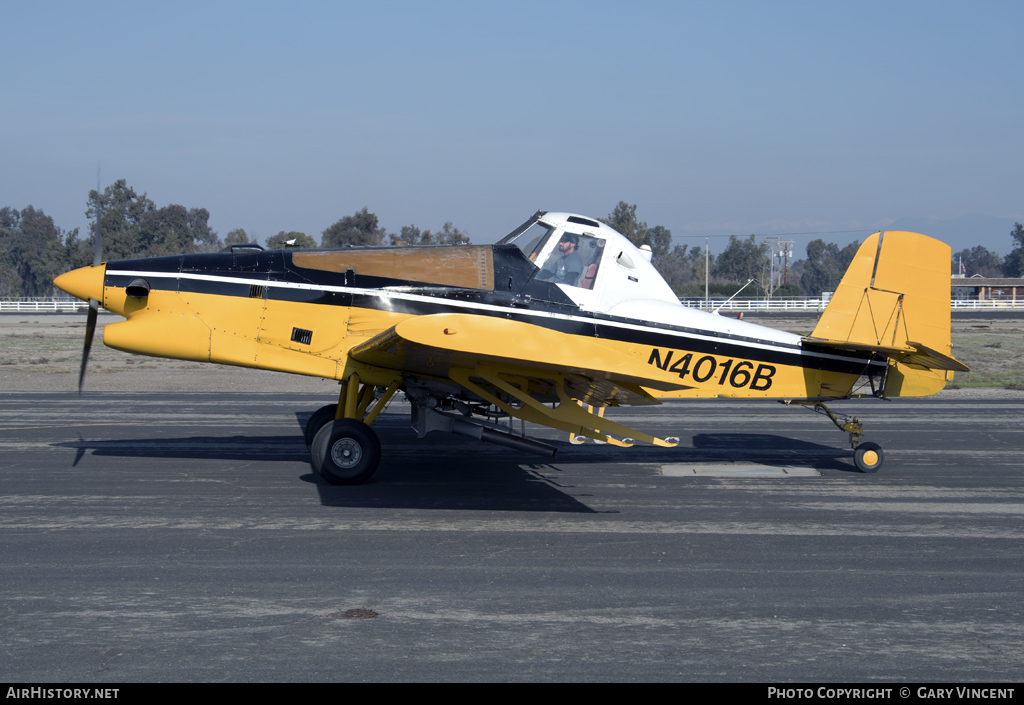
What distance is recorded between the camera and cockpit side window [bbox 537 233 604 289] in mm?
8586

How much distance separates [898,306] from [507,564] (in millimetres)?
6333

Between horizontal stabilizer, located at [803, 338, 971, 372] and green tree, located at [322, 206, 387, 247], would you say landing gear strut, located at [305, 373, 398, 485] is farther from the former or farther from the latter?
green tree, located at [322, 206, 387, 247]

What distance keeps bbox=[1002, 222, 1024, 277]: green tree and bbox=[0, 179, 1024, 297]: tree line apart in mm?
163

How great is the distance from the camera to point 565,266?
8.61 meters

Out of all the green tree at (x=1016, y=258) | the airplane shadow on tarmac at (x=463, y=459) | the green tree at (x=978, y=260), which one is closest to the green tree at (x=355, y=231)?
the airplane shadow on tarmac at (x=463, y=459)

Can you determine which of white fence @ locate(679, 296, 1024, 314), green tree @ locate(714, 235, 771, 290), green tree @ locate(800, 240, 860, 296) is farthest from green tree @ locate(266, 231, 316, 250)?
green tree @ locate(800, 240, 860, 296)

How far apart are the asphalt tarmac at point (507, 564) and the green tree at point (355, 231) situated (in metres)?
38.6

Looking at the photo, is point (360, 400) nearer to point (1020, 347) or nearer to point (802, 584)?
point (802, 584)

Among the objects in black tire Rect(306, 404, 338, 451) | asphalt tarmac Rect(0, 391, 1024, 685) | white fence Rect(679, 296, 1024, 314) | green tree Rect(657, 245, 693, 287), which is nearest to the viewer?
asphalt tarmac Rect(0, 391, 1024, 685)

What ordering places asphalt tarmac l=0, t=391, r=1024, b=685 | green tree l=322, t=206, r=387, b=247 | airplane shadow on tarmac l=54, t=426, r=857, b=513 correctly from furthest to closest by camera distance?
green tree l=322, t=206, r=387, b=247 < airplane shadow on tarmac l=54, t=426, r=857, b=513 < asphalt tarmac l=0, t=391, r=1024, b=685

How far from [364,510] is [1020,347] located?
110 ft

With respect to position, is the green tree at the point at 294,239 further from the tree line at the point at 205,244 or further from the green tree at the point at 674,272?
the green tree at the point at 674,272

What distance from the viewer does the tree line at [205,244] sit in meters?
49.3

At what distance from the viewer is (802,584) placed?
5680 mm
